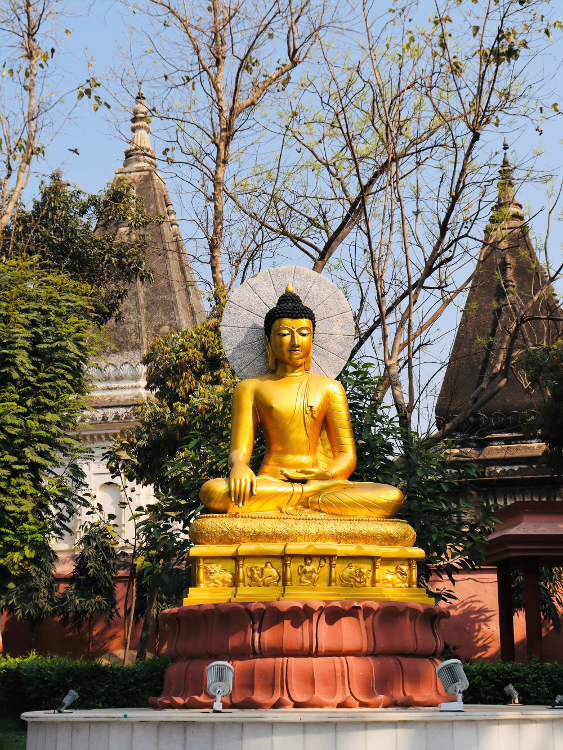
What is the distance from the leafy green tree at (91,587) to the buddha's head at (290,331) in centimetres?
999

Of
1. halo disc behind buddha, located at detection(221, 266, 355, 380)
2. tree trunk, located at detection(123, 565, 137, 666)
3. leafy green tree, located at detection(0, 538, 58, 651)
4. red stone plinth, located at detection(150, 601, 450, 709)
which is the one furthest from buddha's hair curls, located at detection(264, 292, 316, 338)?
tree trunk, located at detection(123, 565, 137, 666)

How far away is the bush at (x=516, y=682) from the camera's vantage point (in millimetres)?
10031

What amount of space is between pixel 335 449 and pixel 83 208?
45.9 feet

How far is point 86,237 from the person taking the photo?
65.1ft

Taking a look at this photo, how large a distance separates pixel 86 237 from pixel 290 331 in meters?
13.0

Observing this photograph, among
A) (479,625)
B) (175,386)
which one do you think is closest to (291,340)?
(175,386)

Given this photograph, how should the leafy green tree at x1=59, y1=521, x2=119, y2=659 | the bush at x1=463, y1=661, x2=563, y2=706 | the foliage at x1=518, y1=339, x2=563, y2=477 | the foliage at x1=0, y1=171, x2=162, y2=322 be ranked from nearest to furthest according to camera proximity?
the bush at x1=463, y1=661, x2=563, y2=706 < the foliage at x1=518, y1=339, x2=563, y2=477 < the leafy green tree at x1=59, y1=521, x2=119, y2=659 < the foliage at x1=0, y1=171, x2=162, y2=322

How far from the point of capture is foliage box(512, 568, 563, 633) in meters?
13.6

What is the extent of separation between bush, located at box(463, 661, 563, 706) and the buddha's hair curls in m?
4.77

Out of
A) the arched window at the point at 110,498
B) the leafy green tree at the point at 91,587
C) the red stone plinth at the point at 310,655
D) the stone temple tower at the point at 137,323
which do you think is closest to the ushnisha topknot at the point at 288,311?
the red stone plinth at the point at 310,655

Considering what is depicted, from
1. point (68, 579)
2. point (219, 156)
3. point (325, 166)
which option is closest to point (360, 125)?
point (325, 166)

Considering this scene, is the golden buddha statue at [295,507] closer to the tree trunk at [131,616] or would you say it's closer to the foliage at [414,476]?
the foliage at [414,476]

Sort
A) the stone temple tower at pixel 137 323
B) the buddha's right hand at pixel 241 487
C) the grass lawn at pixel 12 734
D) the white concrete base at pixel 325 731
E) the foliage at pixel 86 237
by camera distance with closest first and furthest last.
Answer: the white concrete base at pixel 325 731
the buddha's right hand at pixel 241 487
the grass lawn at pixel 12 734
the foliage at pixel 86 237
the stone temple tower at pixel 137 323

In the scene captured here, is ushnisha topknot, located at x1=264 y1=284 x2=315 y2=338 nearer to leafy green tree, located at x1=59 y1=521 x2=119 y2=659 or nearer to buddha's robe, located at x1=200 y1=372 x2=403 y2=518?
buddha's robe, located at x1=200 y1=372 x2=403 y2=518
